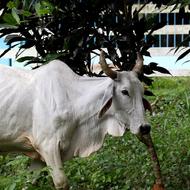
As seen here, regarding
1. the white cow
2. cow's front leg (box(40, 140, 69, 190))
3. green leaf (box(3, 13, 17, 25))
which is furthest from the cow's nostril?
green leaf (box(3, 13, 17, 25))

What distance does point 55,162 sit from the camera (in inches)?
154

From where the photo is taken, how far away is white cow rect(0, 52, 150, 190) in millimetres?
3900

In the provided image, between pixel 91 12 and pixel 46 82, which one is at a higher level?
pixel 91 12

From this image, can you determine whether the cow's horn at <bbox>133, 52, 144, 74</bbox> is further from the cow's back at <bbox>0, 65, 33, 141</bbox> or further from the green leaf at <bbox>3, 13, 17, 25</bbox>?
the green leaf at <bbox>3, 13, 17, 25</bbox>

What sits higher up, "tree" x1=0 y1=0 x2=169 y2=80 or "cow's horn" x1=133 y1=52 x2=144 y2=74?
"tree" x1=0 y1=0 x2=169 y2=80

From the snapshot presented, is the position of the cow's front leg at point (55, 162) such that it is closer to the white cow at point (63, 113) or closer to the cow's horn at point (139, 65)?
the white cow at point (63, 113)

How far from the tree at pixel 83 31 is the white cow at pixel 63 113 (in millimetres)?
205

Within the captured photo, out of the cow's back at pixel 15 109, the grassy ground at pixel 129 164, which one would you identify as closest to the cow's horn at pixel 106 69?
the cow's back at pixel 15 109

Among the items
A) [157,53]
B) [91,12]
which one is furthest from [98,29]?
[157,53]

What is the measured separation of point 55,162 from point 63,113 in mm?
293

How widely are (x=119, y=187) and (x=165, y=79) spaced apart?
5.21m

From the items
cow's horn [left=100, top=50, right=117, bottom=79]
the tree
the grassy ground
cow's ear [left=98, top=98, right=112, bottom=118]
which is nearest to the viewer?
cow's horn [left=100, top=50, right=117, bottom=79]

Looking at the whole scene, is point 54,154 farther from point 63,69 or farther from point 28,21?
point 28,21

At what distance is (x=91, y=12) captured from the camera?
13.5 ft
